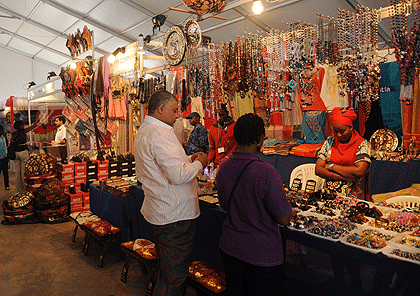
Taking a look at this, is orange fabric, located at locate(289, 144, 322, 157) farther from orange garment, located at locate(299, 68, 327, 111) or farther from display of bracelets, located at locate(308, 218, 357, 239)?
display of bracelets, located at locate(308, 218, 357, 239)

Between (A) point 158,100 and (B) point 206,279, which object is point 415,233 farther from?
(A) point 158,100

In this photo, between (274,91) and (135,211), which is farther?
(135,211)

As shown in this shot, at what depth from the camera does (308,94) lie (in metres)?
3.09

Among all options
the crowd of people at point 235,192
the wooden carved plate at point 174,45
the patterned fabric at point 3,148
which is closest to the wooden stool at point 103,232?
the crowd of people at point 235,192

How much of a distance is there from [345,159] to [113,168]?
4.70 m

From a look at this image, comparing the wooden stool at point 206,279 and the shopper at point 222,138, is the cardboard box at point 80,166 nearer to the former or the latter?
the shopper at point 222,138

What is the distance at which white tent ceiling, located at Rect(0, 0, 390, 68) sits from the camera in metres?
6.45

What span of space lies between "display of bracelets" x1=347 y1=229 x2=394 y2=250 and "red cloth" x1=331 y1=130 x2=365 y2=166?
0.87m

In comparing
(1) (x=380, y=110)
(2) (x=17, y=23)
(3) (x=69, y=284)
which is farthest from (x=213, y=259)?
(2) (x=17, y=23)

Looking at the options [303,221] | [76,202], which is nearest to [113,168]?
[76,202]

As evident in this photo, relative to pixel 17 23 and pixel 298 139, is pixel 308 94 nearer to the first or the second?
pixel 298 139

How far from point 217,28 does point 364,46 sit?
20.4 ft

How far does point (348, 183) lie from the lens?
254 centimetres

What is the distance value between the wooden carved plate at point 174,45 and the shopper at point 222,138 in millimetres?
797
